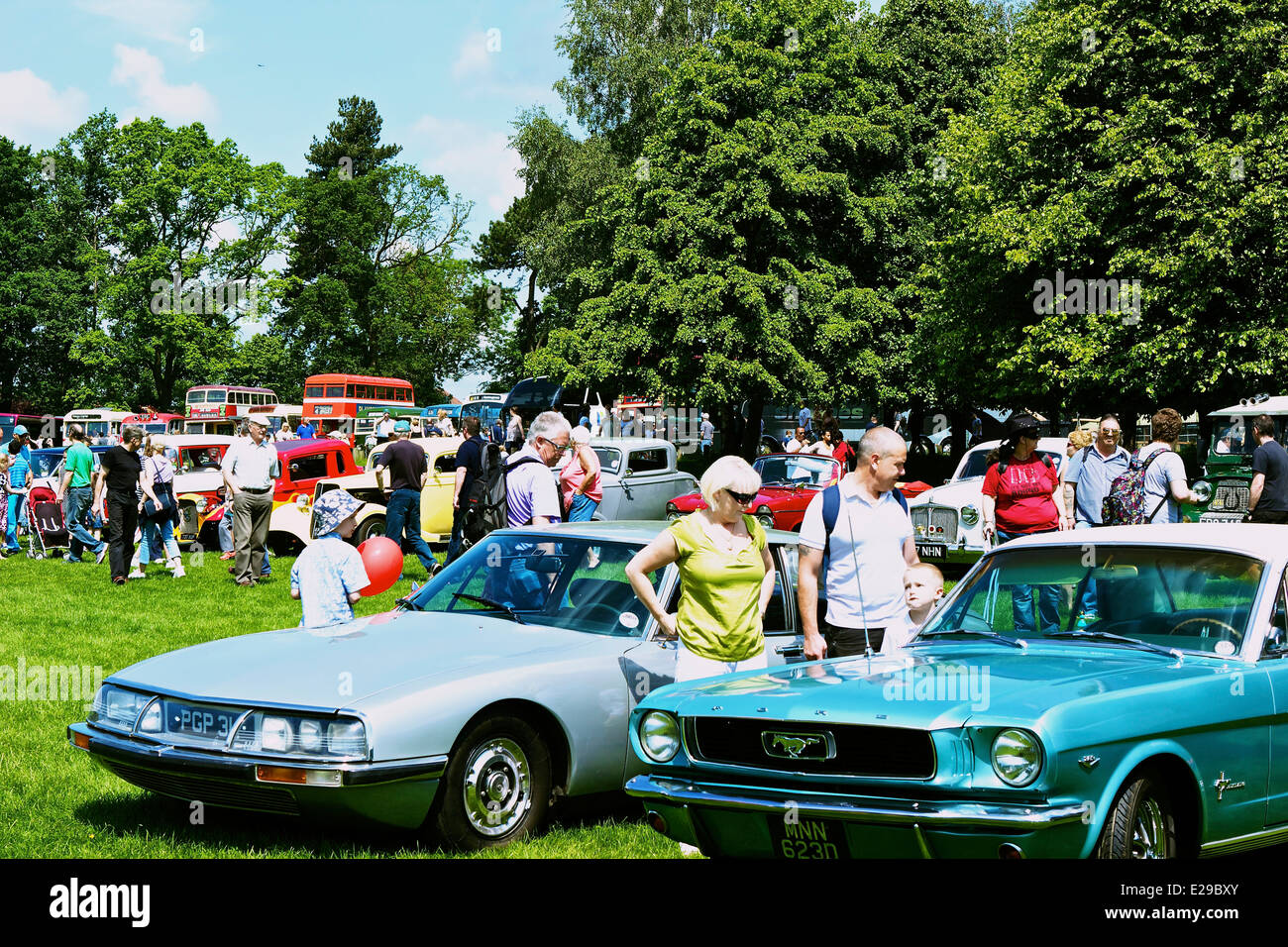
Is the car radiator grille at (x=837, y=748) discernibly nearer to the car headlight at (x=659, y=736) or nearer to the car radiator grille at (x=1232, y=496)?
the car headlight at (x=659, y=736)

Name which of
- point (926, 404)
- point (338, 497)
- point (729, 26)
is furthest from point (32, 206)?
point (338, 497)

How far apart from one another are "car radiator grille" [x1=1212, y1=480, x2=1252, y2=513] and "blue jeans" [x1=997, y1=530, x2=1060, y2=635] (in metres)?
14.7

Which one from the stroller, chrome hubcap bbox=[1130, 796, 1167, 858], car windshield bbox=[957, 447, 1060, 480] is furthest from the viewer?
the stroller

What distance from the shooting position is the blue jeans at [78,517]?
1905 centimetres

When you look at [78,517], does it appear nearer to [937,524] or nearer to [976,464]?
[937,524]

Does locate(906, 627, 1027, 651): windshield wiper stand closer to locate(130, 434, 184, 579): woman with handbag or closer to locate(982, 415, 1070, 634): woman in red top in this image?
locate(982, 415, 1070, 634): woman in red top

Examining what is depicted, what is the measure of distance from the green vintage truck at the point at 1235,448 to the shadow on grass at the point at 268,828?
15.2 metres

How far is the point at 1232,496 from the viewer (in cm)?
1930

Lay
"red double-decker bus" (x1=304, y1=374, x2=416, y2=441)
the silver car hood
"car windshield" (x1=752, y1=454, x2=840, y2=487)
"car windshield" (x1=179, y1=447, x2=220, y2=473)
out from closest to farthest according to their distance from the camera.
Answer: the silver car hood → "car windshield" (x1=752, y1=454, x2=840, y2=487) → "car windshield" (x1=179, y1=447, x2=220, y2=473) → "red double-decker bus" (x1=304, y1=374, x2=416, y2=441)

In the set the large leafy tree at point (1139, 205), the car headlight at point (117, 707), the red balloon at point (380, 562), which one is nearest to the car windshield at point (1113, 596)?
the car headlight at point (117, 707)

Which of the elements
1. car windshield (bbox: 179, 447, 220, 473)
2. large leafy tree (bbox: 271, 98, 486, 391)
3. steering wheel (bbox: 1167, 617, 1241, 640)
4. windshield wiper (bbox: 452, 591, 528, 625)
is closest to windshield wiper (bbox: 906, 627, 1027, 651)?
steering wheel (bbox: 1167, 617, 1241, 640)

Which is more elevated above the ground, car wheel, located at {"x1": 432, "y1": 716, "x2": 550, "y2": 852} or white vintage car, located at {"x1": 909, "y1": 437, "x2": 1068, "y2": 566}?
white vintage car, located at {"x1": 909, "y1": 437, "x2": 1068, "y2": 566}

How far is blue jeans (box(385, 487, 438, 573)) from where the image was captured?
631 inches
